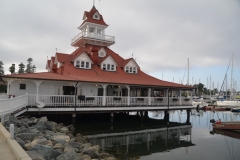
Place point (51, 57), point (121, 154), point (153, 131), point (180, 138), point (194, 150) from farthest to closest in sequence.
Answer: point (51, 57) → point (153, 131) → point (180, 138) → point (194, 150) → point (121, 154)

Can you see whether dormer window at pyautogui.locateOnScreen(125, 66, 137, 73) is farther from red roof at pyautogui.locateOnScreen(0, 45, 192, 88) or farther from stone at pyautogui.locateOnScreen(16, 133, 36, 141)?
stone at pyautogui.locateOnScreen(16, 133, 36, 141)

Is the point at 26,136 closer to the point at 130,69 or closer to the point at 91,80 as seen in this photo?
the point at 91,80

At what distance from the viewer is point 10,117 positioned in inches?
488

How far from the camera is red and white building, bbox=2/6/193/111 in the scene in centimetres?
1877

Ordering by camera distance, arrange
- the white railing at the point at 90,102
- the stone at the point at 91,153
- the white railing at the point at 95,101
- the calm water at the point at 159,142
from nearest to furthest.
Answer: the stone at the point at 91,153, the calm water at the point at 159,142, the white railing at the point at 95,101, the white railing at the point at 90,102

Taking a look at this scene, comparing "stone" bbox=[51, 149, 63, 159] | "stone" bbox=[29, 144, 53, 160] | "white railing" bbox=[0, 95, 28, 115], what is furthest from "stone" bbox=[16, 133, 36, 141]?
"white railing" bbox=[0, 95, 28, 115]

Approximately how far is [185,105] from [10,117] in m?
19.9

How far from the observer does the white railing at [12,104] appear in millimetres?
12286

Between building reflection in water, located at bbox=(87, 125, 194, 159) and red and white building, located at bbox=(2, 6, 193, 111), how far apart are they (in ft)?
11.2

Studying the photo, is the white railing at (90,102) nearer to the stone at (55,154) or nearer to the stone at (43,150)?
the stone at (55,154)

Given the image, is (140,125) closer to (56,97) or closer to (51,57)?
(56,97)

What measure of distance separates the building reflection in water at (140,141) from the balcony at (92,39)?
13.5 meters

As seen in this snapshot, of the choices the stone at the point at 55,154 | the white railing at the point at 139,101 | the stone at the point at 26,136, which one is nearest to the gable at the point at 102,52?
Answer: the white railing at the point at 139,101

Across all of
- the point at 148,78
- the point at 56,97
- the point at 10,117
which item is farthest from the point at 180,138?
the point at 10,117
